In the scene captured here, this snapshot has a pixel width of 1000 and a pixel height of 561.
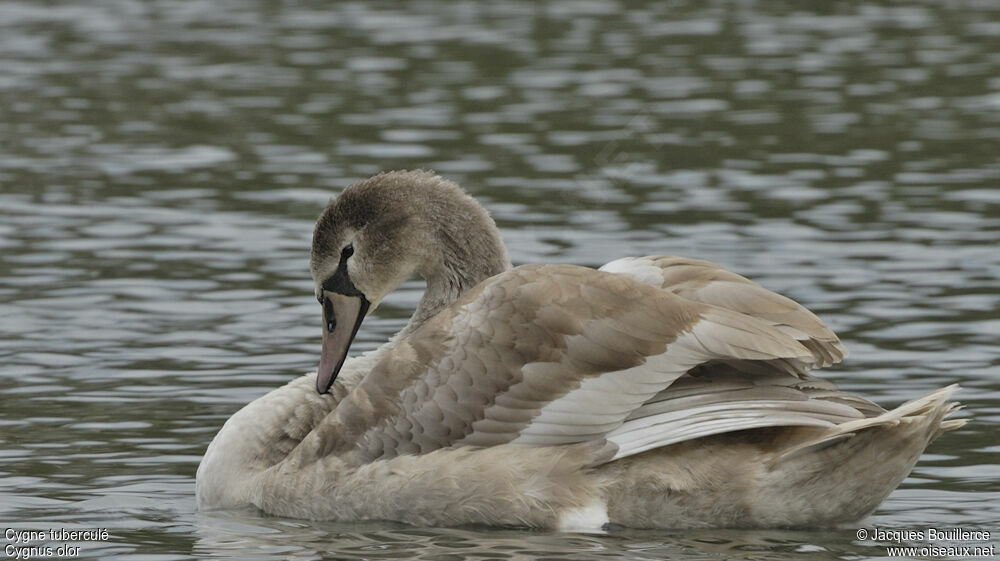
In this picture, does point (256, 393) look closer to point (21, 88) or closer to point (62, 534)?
point (62, 534)

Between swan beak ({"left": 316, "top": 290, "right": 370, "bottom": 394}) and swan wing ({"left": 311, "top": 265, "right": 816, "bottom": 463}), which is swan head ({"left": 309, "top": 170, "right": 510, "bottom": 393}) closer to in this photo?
swan beak ({"left": 316, "top": 290, "right": 370, "bottom": 394})

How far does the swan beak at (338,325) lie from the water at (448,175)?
2.70ft

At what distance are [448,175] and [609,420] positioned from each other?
906 centimetres

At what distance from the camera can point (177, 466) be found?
10.3 m

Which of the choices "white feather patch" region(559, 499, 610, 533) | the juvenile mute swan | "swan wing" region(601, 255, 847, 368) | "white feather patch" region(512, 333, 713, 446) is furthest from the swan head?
"white feather patch" region(559, 499, 610, 533)

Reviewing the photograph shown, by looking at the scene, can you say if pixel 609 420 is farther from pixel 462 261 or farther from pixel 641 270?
pixel 462 261

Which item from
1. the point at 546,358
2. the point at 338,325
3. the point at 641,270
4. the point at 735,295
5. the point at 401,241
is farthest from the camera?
the point at 338,325

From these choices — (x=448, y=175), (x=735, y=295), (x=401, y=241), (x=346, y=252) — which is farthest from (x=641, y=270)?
(x=448, y=175)

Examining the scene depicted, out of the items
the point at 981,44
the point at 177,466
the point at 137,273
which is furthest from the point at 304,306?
the point at 981,44

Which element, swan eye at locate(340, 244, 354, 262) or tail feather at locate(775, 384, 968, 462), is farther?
swan eye at locate(340, 244, 354, 262)

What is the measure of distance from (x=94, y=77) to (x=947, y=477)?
15.2 meters

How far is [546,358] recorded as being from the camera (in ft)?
28.7

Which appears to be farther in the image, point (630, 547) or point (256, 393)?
point (256, 393)

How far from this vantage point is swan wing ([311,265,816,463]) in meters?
8.55
